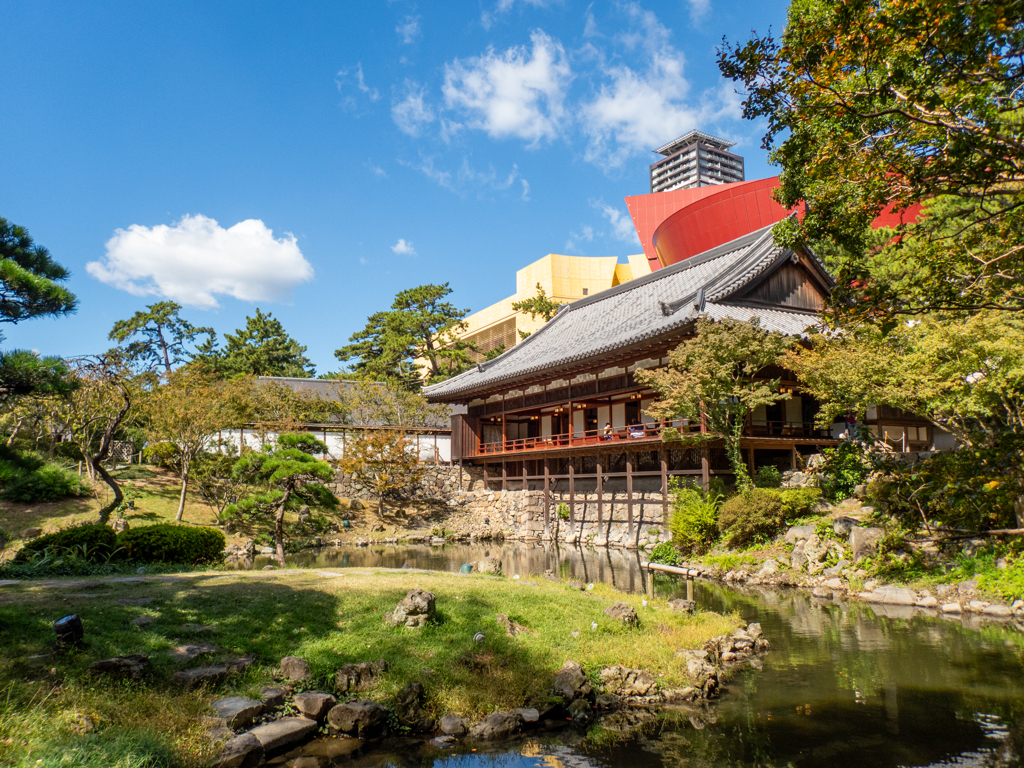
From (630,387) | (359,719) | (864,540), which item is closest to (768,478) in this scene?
(864,540)

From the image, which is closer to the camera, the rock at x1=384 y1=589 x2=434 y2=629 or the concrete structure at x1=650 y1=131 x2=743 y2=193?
the rock at x1=384 y1=589 x2=434 y2=629

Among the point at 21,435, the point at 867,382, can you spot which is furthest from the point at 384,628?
the point at 21,435

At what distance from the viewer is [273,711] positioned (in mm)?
6328

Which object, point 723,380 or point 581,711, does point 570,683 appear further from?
point 723,380

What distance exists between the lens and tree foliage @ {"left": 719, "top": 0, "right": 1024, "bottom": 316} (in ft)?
14.7

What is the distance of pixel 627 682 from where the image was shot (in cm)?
759

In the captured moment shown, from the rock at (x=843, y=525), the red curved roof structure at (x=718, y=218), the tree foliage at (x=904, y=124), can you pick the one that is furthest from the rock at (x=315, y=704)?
the red curved roof structure at (x=718, y=218)

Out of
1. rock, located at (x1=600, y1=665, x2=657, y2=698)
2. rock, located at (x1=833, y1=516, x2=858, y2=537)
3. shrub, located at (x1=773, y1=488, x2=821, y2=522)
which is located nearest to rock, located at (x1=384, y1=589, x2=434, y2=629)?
rock, located at (x1=600, y1=665, x2=657, y2=698)

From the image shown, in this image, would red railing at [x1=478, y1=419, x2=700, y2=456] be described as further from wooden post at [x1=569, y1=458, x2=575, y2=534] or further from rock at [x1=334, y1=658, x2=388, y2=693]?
rock at [x1=334, y1=658, x2=388, y2=693]

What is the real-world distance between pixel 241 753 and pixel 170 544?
8189mm

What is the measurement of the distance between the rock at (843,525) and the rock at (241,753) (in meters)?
12.9

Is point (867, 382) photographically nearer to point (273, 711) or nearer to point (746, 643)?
point (746, 643)

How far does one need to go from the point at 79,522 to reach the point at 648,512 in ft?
60.6

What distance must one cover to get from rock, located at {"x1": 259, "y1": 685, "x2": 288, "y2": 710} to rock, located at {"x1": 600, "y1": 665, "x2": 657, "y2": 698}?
359 cm
